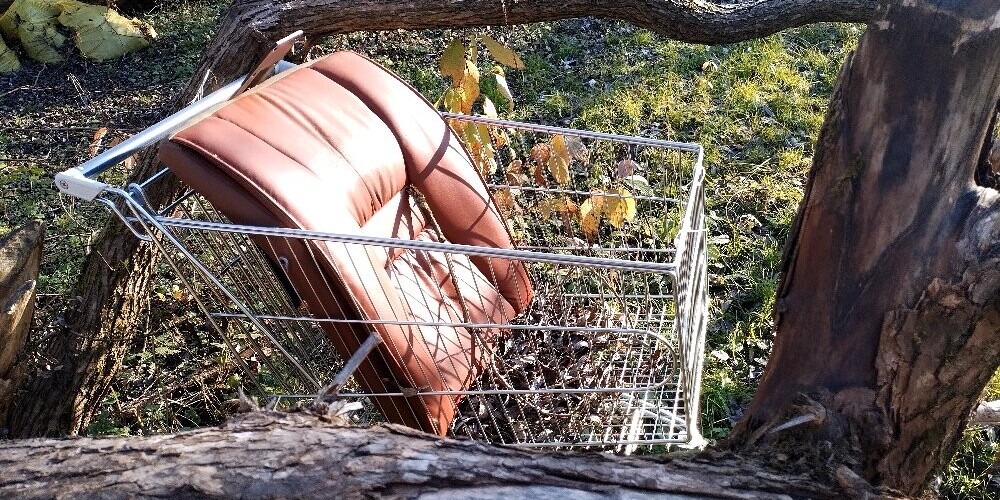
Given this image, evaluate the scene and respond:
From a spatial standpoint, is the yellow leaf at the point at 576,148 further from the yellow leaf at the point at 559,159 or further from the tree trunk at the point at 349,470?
the tree trunk at the point at 349,470

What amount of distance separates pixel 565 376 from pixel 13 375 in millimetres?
1689

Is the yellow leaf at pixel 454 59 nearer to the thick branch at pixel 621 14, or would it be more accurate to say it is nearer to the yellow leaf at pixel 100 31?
the thick branch at pixel 621 14

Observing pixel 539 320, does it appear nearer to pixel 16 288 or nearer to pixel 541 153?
pixel 541 153

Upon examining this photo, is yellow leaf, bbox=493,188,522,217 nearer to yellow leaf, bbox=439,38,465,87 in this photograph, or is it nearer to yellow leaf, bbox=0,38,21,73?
yellow leaf, bbox=439,38,465,87

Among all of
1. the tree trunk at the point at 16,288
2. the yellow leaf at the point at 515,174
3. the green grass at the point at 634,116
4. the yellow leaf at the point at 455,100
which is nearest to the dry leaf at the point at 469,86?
the yellow leaf at the point at 455,100

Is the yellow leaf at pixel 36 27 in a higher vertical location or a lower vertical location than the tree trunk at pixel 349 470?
higher

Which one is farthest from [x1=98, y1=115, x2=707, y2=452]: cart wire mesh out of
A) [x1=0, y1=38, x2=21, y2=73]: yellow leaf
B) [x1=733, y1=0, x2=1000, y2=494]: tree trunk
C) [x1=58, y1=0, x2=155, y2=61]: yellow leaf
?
[x1=0, y1=38, x2=21, y2=73]: yellow leaf

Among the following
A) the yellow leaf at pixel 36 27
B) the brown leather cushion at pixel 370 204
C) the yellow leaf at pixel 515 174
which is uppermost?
the yellow leaf at pixel 36 27

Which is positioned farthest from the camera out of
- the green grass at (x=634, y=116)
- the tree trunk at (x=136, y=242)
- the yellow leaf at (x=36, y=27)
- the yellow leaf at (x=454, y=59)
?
the yellow leaf at (x=36, y=27)

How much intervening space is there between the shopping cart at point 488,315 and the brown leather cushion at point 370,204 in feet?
0.04

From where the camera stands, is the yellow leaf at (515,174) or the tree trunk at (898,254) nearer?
the tree trunk at (898,254)

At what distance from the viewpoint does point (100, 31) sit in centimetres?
558

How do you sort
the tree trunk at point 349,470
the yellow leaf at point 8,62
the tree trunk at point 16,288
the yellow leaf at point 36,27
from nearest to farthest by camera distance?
the tree trunk at point 349,470 → the tree trunk at point 16,288 → the yellow leaf at point 8,62 → the yellow leaf at point 36,27

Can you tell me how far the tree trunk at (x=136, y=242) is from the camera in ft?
9.07
